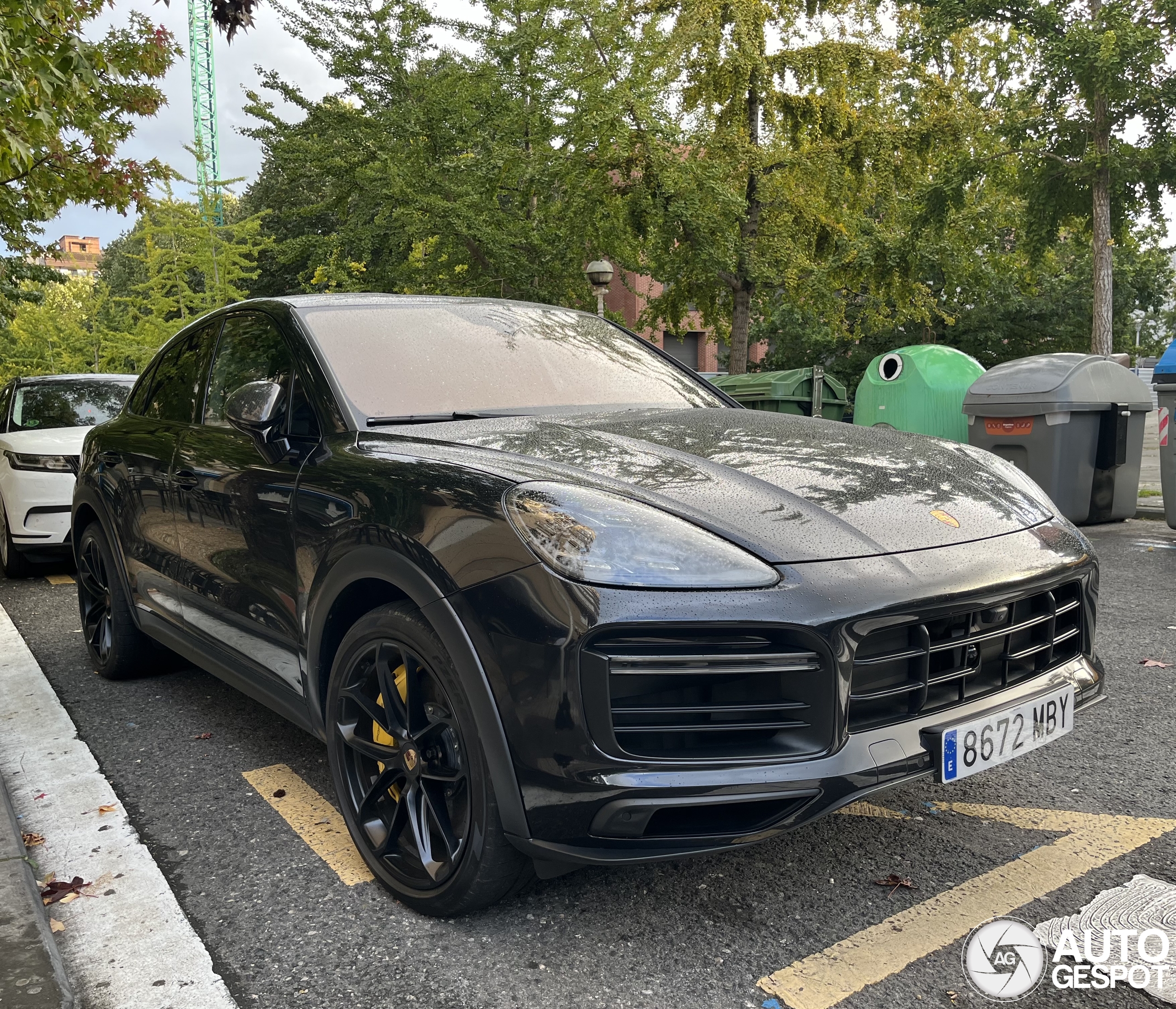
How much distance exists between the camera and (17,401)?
8156 millimetres

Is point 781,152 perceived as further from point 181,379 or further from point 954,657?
point 954,657

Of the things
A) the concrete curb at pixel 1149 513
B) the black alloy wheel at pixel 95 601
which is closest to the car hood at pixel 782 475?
the black alloy wheel at pixel 95 601

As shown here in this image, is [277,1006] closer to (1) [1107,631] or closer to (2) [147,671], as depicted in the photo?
(2) [147,671]

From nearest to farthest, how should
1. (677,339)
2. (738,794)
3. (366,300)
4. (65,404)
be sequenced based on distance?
(738,794) < (366,300) < (65,404) < (677,339)

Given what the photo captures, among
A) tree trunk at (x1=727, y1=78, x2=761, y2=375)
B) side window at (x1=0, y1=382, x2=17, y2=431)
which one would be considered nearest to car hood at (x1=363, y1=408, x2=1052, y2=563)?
side window at (x1=0, y1=382, x2=17, y2=431)

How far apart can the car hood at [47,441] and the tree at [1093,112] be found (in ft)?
52.9

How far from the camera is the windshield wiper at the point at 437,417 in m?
2.89

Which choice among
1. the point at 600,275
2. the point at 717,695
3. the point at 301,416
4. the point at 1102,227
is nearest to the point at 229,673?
the point at 301,416

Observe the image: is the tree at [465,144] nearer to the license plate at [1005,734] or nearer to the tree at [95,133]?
the tree at [95,133]

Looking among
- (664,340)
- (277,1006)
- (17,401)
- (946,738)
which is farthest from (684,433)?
(664,340)

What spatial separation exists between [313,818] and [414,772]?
855 mm

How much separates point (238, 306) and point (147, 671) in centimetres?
193

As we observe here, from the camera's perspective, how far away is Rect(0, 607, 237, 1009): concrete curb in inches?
85.1

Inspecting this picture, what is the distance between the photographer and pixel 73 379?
849 centimetres
